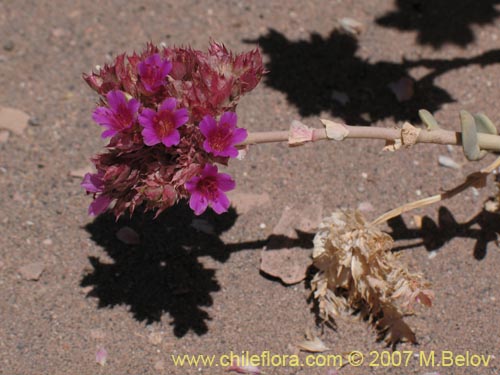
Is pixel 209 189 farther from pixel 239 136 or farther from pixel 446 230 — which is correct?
pixel 446 230

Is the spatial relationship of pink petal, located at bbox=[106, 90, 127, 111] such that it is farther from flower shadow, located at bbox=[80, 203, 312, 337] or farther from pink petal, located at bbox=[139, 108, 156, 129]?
flower shadow, located at bbox=[80, 203, 312, 337]

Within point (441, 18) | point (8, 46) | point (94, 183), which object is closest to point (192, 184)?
point (94, 183)

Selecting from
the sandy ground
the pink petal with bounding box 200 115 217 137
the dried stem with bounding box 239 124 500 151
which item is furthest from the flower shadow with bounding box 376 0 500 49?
the pink petal with bounding box 200 115 217 137

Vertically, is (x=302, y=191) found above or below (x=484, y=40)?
below

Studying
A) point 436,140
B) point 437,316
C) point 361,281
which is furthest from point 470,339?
point 436,140

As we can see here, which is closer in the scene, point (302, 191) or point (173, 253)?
point (173, 253)

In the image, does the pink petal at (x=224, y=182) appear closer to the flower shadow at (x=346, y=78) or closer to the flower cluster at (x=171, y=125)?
the flower cluster at (x=171, y=125)

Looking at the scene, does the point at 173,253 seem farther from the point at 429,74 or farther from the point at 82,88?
the point at 429,74
